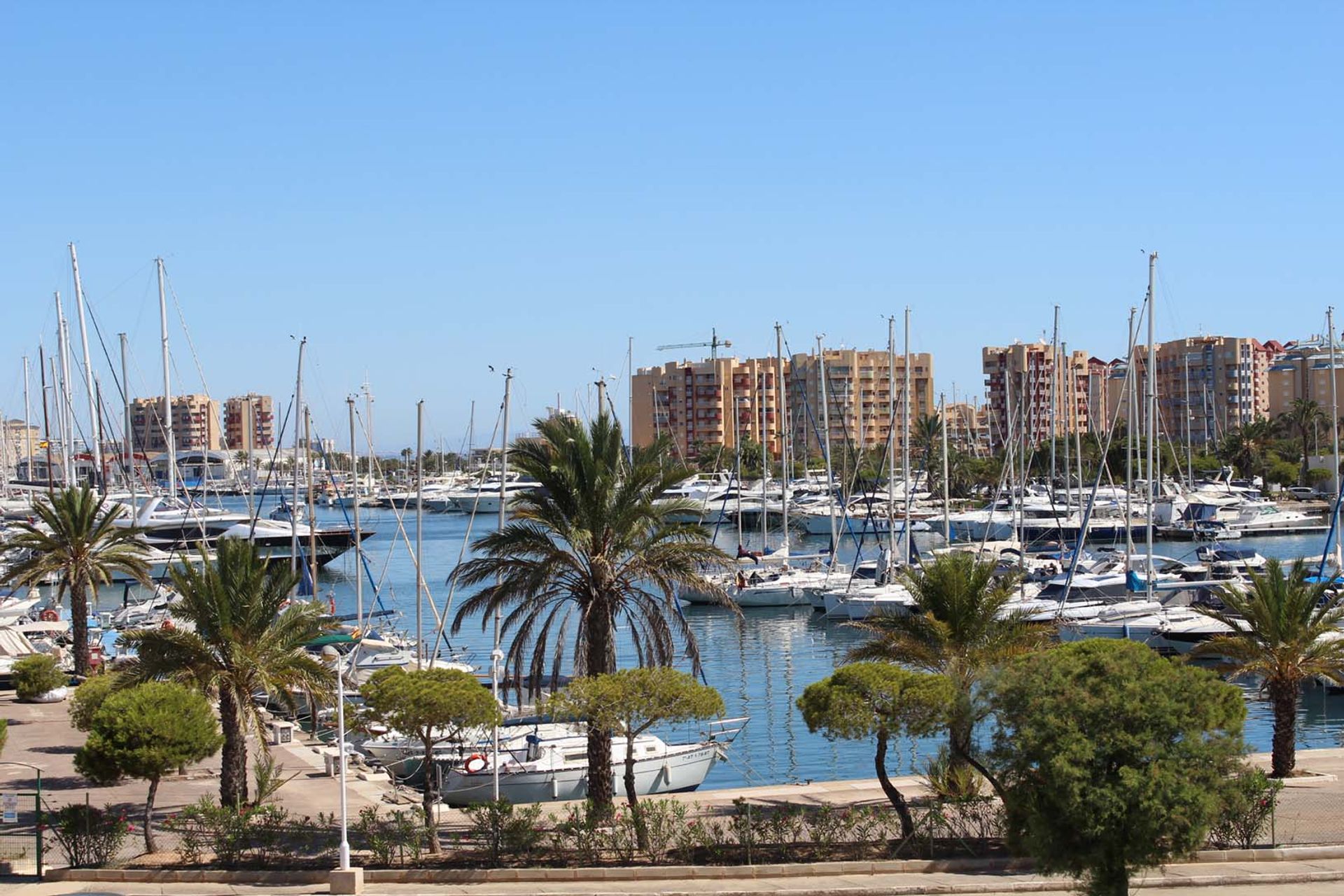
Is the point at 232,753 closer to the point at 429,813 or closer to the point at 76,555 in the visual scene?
the point at 429,813

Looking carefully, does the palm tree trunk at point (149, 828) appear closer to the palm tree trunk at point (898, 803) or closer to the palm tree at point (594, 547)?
the palm tree at point (594, 547)

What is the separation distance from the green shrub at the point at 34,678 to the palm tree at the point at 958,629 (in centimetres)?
2166

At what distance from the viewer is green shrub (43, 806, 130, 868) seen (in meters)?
20.0

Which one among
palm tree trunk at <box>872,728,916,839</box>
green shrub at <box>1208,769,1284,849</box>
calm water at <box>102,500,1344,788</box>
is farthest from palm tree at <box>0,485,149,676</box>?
green shrub at <box>1208,769,1284,849</box>

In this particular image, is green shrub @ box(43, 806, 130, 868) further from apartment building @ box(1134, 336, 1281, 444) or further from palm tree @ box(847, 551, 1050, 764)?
apartment building @ box(1134, 336, 1281, 444)

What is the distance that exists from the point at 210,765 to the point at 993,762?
18.3 meters

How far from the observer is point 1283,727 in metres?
→ 25.6

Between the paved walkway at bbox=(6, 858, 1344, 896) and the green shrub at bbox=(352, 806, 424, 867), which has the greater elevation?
the green shrub at bbox=(352, 806, 424, 867)

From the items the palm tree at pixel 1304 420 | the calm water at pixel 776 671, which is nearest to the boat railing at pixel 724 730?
the calm water at pixel 776 671

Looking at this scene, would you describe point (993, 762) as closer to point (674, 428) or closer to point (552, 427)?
point (552, 427)

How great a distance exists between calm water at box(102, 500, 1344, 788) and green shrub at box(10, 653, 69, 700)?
745 cm

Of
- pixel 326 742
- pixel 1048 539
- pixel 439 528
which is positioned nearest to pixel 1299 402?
pixel 1048 539

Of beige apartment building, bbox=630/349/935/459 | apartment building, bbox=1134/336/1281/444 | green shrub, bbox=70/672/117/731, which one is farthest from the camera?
beige apartment building, bbox=630/349/935/459

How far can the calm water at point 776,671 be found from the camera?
1328 inches
